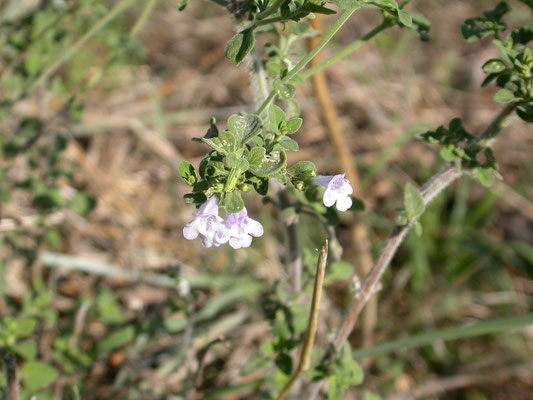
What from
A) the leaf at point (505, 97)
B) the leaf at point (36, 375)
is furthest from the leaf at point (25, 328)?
the leaf at point (505, 97)

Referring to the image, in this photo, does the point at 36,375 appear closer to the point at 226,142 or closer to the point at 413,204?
the point at 226,142

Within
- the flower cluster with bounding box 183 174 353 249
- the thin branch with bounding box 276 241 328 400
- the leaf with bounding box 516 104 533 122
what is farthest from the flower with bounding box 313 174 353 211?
the leaf with bounding box 516 104 533 122

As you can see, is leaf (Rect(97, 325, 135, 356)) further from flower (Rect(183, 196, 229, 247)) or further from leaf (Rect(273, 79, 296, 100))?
leaf (Rect(273, 79, 296, 100))

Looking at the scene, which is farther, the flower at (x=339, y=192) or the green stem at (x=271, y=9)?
the flower at (x=339, y=192)

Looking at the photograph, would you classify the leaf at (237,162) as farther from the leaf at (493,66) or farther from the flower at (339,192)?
the leaf at (493,66)

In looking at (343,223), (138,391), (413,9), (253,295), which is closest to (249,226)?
(138,391)

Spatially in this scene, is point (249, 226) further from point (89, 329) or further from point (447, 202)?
point (447, 202)

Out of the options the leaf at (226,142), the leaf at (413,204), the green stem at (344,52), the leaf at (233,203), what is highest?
the leaf at (226,142)
